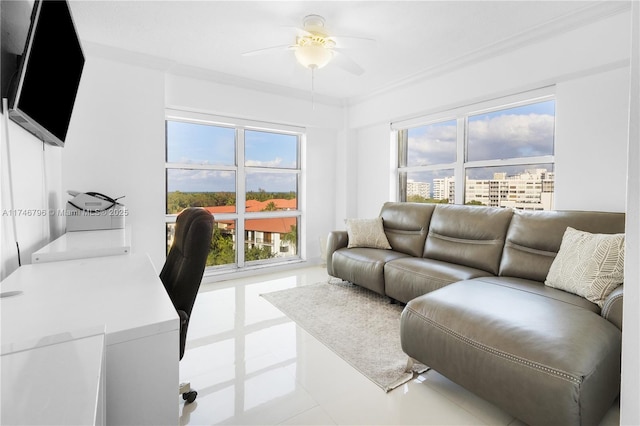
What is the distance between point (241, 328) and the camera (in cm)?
253

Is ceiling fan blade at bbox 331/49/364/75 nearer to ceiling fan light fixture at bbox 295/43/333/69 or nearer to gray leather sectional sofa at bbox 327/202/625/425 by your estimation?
ceiling fan light fixture at bbox 295/43/333/69

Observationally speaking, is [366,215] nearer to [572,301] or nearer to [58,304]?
[572,301]

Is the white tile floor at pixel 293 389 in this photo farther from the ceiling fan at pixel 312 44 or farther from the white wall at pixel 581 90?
the ceiling fan at pixel 312 44

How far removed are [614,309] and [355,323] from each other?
1.63 meters

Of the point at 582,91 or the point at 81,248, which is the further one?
the point at 582,91

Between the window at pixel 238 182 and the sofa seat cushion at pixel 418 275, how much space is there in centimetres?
216

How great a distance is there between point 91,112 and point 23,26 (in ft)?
5.25

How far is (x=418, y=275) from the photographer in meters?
2.62

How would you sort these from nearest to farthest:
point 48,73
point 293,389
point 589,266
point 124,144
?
point 48,73
point 293,389
point 589,266
point 124,144

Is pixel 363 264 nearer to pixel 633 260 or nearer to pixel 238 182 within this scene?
pixel 238 182

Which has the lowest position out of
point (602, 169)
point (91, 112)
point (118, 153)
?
point (602, 169)

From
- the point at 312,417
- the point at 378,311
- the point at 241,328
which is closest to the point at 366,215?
the point at 378,311

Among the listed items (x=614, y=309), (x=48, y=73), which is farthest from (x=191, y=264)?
(x=614, y=309)

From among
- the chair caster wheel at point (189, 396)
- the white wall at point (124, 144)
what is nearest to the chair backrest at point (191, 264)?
the chair caster wheel at point (189, 396)
